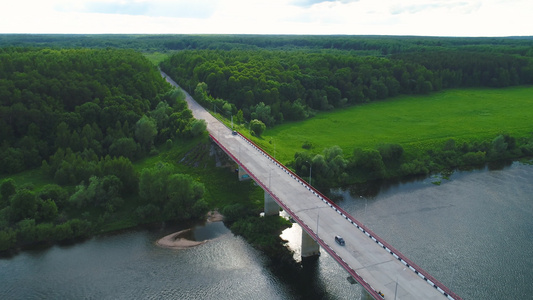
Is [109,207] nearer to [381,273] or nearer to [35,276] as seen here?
[35,276]

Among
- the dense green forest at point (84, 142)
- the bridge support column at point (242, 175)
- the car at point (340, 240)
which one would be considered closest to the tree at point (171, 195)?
the dense green forest at point (84, 142)

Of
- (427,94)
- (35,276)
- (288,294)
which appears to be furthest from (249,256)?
(427,94)

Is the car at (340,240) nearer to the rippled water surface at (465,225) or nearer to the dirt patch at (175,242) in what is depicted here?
the rippled water surface at (465,225)

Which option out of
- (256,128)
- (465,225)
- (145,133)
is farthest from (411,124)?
(145,133)

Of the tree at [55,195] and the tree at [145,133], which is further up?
the tree at [145,133]

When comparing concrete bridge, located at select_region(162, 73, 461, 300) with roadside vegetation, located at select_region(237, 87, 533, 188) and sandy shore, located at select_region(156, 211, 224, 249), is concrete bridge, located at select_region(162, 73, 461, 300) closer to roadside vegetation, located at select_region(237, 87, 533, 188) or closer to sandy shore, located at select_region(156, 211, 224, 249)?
sandy shore, located at select_region(156, 211, 224, 249)
